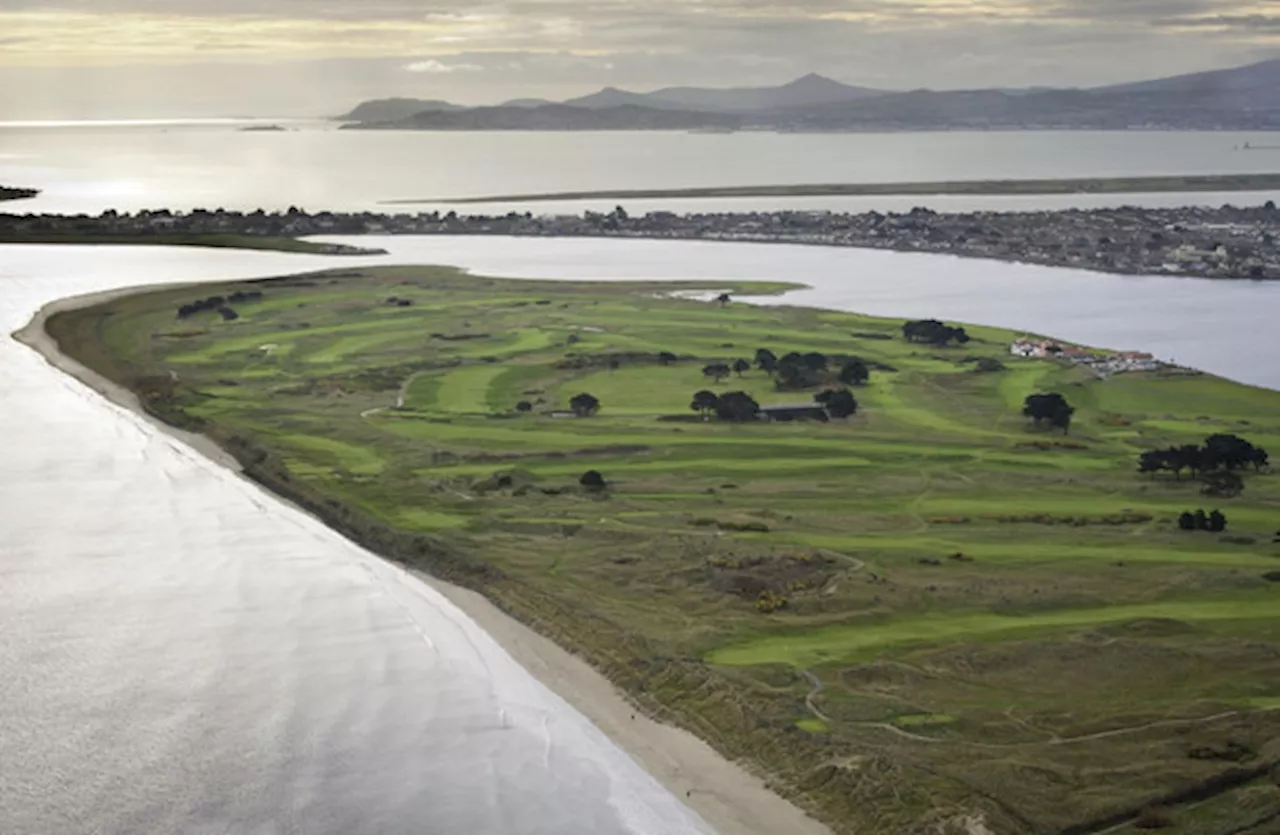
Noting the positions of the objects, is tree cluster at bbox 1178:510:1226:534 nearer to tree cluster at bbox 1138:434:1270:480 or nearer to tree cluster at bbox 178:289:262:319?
tree cluster at bbox 1138:434:1270:480

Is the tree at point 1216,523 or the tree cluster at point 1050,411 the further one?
the tree cluster at point 1050,411

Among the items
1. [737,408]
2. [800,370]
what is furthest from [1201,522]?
[800,370]

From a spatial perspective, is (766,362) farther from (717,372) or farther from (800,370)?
(717,372)

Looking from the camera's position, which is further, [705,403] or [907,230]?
[907,230]

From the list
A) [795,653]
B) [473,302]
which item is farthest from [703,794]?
[473,302]

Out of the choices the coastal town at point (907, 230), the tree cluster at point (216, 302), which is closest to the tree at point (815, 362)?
the tree cluster at point (216, 302)

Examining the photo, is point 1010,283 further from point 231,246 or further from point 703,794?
point 703,794

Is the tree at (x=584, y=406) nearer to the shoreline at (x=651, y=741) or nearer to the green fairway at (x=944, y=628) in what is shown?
the shoreline at (x=651, y=741)

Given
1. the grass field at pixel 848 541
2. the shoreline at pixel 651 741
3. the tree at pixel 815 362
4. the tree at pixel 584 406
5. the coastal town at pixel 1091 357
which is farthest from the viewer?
the coastal town at pixel 1091 357
